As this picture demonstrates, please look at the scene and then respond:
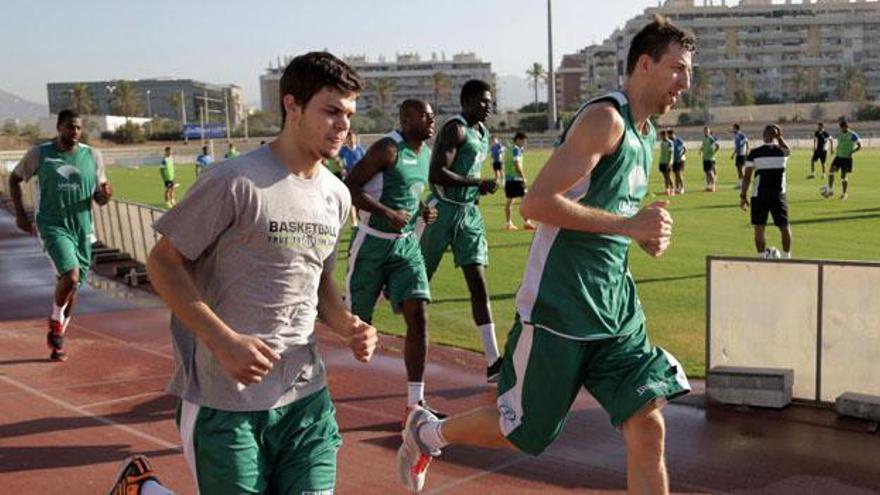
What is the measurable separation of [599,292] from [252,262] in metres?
1.57

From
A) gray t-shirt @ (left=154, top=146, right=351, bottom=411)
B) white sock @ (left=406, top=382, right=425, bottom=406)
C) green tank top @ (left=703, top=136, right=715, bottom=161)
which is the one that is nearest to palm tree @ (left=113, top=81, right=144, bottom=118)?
green tank top @ (left=703, top=136, right=715, bottom=161)

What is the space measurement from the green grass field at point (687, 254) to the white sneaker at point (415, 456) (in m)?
3.54

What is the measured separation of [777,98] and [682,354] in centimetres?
16401

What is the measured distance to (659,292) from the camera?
39.0 feet

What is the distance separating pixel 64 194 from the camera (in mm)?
8703

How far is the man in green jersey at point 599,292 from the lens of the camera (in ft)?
13.0

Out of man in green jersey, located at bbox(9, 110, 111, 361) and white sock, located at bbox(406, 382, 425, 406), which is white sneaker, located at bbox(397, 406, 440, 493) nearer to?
white sock, located at bbox(406, 382, 425, 406)

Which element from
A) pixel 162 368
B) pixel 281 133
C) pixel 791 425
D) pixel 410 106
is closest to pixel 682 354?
pixel 791 425

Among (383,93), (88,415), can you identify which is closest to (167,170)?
(88,415)

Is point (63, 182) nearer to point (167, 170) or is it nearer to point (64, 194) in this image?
point (64, 194)

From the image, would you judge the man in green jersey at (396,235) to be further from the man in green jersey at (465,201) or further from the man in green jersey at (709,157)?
→ the man in green jersey at (709,157)

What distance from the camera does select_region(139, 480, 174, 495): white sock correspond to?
3797 millimetres

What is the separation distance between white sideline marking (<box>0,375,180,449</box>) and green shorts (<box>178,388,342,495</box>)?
10.3 feet

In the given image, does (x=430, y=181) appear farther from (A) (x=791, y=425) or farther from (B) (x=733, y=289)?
(A) (x=791, y=425)
